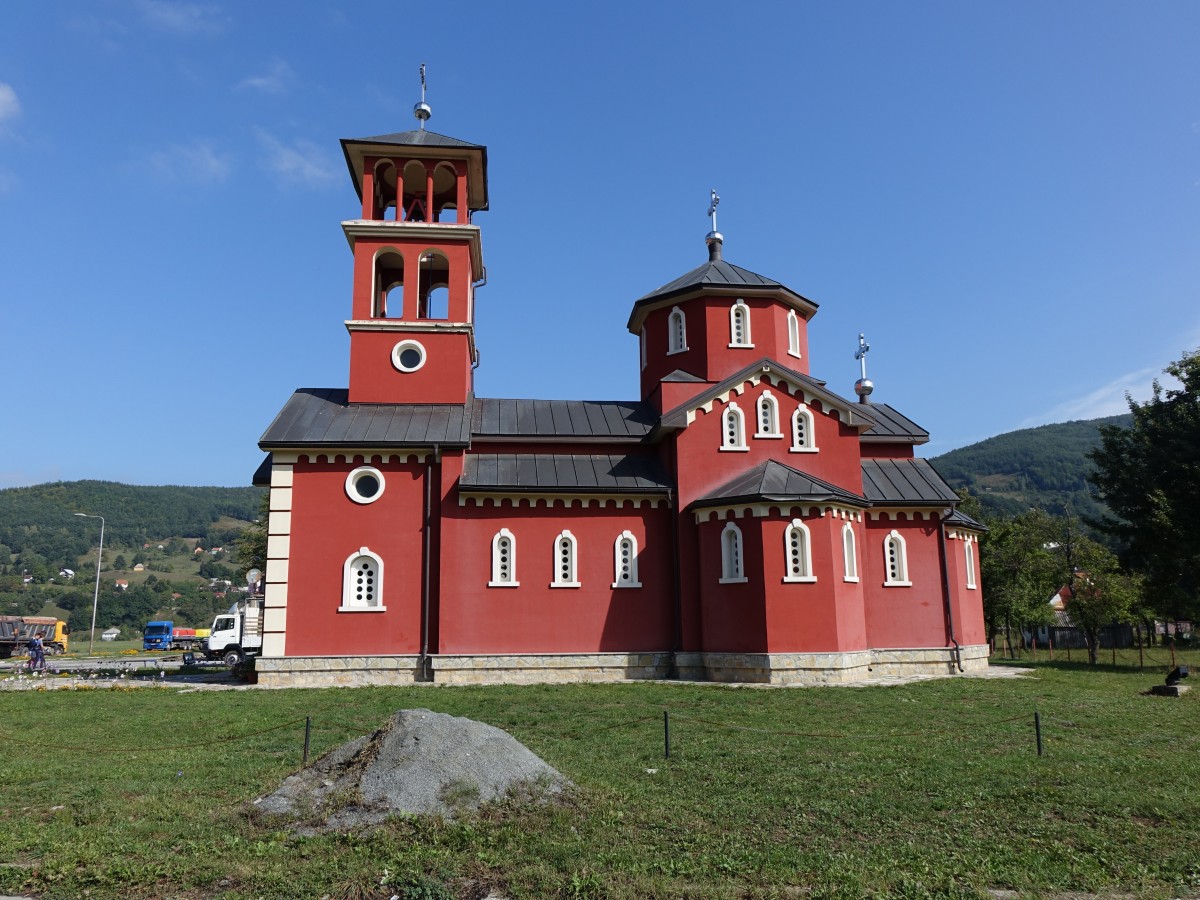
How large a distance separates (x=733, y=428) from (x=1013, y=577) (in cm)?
2391

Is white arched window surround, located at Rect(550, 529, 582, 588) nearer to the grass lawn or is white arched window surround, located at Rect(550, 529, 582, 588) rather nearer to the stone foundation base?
the stone foundation base

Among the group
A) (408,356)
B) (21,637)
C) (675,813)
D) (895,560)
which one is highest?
(408,356)

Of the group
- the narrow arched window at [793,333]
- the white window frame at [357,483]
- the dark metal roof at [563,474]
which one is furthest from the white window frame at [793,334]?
the white window frame at [357,483]

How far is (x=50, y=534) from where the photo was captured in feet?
462

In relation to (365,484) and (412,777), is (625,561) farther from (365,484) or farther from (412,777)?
(412,777)

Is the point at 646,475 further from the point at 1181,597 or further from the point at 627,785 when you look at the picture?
the point at 1181,597

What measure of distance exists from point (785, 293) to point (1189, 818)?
1907 cm

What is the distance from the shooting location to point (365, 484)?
867 inches

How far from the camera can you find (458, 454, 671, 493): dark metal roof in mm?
21953

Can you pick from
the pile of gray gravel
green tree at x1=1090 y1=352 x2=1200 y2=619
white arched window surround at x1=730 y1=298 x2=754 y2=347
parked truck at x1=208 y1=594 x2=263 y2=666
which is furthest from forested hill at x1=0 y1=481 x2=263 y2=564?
the pile of gray gravel

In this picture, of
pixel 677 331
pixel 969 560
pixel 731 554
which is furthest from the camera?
pixel 677 331

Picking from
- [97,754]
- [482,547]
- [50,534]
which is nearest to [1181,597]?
[482,547]

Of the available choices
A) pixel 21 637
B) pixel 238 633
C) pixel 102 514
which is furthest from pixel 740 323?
pixel 102 514

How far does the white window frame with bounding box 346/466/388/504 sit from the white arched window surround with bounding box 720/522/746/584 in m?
9.05
